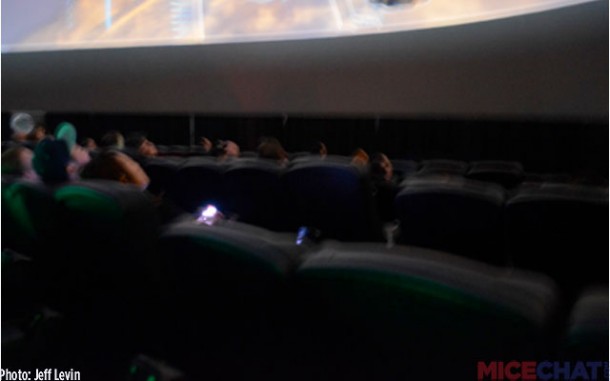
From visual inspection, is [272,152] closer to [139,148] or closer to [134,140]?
[139,148]

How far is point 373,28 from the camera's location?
3990 millimetres

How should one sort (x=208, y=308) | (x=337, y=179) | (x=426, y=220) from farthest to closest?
(x=337, y=179) → (x=426, y=220) → (x=208, y=308)

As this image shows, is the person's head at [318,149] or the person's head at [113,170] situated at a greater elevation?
the person's head at [318,149]

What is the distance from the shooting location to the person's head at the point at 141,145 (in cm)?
357

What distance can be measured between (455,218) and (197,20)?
3.07 meters

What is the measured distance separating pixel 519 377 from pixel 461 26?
11.3 feet

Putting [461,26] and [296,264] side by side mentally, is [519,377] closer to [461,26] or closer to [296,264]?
[296,264]

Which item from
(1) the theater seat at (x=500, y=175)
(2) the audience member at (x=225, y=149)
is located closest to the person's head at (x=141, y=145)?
(2) the audience member at (x=225, y=149)

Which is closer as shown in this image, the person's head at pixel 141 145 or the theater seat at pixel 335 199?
the theater seat at pixel 335 199

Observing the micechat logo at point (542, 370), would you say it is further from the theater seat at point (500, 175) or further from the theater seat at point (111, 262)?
the theater seat at point (500, 175)

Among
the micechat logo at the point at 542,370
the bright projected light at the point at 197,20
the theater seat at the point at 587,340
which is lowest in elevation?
the micechat logo at the point at 542,370

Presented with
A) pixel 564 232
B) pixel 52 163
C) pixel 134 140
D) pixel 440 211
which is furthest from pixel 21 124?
pixel 564 232

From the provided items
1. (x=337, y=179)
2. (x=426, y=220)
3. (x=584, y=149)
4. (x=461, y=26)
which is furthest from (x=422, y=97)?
(x=426, y=220)

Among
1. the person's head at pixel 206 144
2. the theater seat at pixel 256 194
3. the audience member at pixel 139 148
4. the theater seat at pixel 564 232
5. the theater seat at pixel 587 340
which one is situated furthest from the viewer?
the person's head at pixel 206 144
